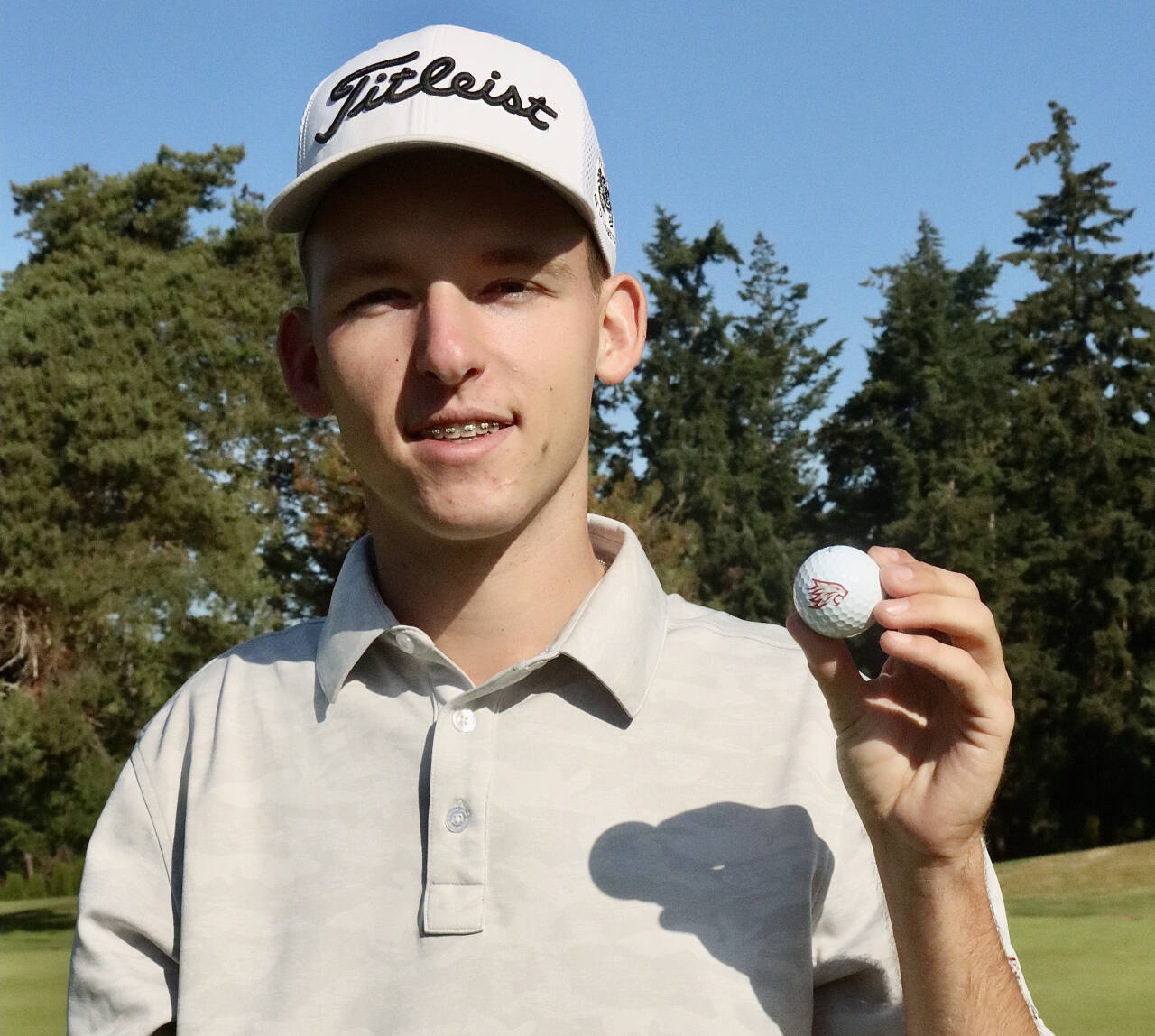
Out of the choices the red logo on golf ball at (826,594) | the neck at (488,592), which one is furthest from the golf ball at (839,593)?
the neck at (488,592)

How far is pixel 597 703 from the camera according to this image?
2.21 m

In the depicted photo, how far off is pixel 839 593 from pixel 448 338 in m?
0.74

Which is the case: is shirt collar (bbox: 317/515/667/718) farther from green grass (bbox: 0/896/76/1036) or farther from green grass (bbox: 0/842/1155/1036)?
green grass (bbox: 0/842/1155/1036)

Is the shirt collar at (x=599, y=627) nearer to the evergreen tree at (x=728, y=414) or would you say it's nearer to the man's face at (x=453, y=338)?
the man's face at (x=453, y=338)

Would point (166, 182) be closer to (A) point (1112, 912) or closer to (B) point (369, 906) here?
(A) point (1112, 912)

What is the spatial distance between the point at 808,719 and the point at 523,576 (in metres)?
0.54

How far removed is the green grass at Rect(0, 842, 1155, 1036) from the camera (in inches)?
402

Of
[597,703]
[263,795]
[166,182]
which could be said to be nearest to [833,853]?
[597,703]

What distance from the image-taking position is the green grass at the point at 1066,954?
1022cm

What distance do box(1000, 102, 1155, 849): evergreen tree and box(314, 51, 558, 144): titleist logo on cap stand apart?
1388 inches

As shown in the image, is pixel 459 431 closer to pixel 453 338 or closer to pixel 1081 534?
pixel 453 338

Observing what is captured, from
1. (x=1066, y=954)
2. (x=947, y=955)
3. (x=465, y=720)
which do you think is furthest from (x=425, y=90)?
(x=1066, y=954)

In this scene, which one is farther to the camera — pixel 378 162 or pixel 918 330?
pixel 918 330

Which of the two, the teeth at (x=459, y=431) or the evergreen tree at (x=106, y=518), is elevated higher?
the evergreen tree at (x=106, y=518)
